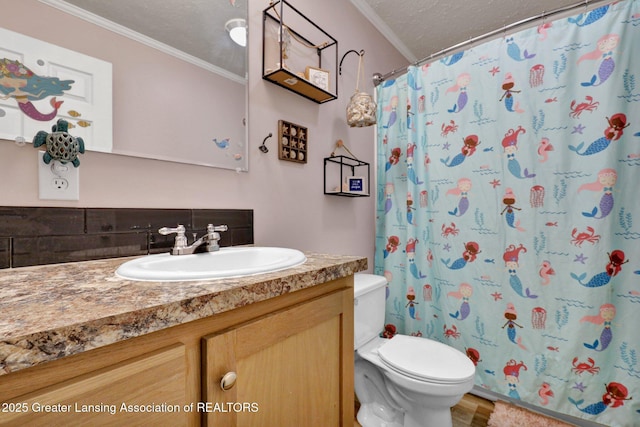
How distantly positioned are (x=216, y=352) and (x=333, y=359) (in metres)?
0.39

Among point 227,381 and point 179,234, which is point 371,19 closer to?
point 179,234

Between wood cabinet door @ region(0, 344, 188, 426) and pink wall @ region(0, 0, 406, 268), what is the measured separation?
1.96 feet

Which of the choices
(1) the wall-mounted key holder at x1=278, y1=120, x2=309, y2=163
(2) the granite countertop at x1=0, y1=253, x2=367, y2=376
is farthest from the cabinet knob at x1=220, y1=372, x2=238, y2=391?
(1) the wall-mounted key holder at x1=278, y1=120, x2=309, y2=163

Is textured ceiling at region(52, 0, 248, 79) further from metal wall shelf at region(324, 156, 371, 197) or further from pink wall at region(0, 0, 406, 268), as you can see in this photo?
metal wall shelf at region(324, 156, 371, 197)

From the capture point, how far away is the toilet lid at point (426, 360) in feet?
3.59

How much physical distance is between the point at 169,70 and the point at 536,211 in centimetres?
167

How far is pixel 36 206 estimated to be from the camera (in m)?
0.72

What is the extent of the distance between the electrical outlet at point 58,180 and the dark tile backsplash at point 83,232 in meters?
0.04

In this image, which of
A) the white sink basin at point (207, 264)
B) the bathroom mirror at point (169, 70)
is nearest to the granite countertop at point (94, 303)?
the white sink basin at point (207, 264)

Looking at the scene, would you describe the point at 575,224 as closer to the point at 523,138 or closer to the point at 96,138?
the point at 523,138

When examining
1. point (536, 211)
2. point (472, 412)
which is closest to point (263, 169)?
point (536, 211)

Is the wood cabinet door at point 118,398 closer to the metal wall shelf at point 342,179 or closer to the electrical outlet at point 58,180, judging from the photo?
the electrical outlet at point 58,180

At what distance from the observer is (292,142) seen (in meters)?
1.37

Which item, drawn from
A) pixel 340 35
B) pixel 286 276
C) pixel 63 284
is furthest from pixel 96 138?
pixel 340 35
